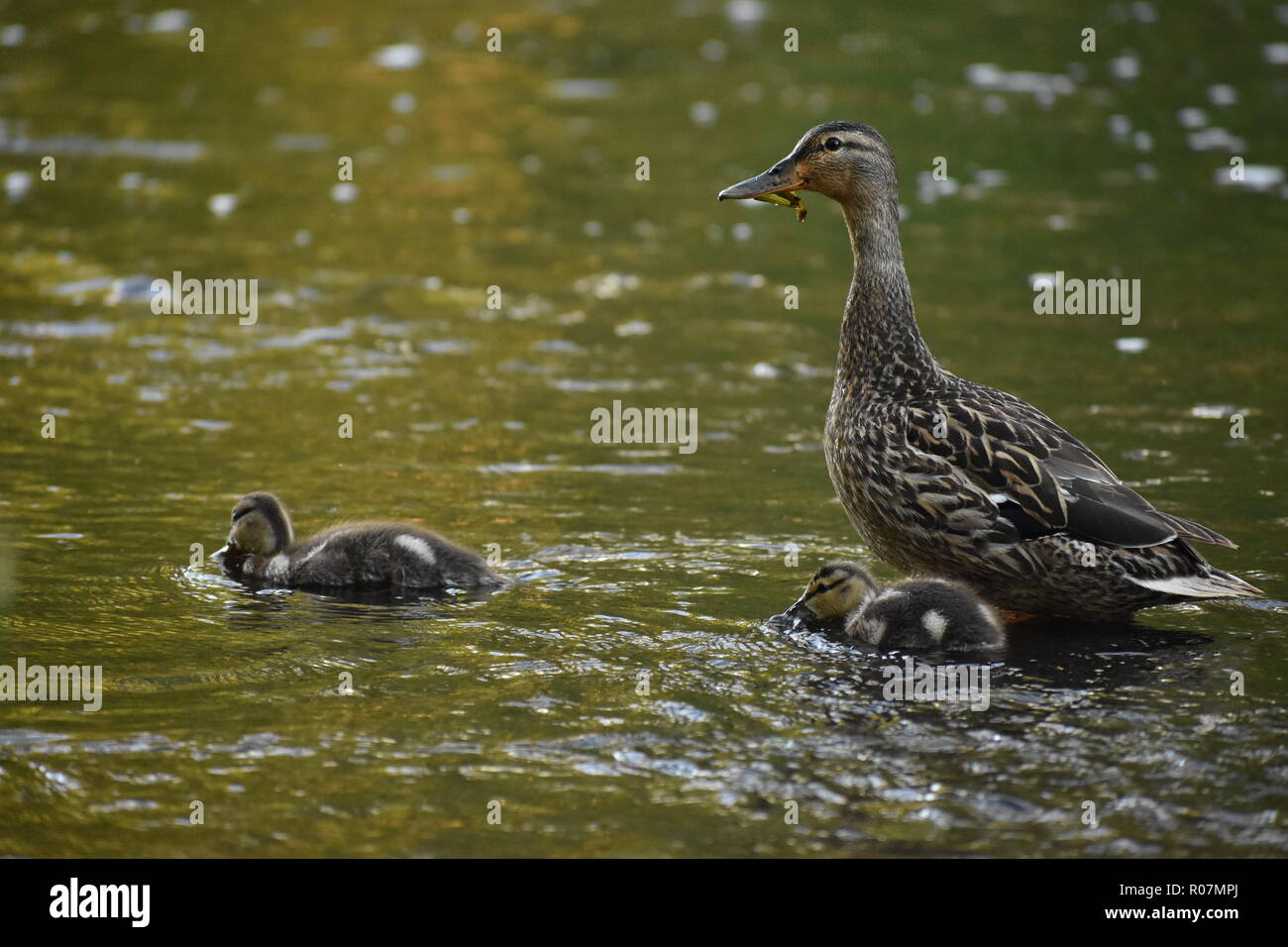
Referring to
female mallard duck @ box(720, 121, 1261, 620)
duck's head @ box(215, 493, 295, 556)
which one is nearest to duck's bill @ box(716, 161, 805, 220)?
female mallard duck @ box(720, 121, 1261, 620)

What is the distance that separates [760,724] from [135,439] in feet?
18.2

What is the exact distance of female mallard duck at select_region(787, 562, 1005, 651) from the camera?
6930 mm

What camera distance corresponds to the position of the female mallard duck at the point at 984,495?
706 centimetres

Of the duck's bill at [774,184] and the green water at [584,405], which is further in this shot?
the duck's bill at [774,184]

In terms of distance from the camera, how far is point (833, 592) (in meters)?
7.19

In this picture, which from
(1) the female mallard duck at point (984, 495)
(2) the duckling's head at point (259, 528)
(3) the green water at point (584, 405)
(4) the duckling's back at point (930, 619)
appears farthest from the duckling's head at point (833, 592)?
(2) the duckling's head at point (259, 528)

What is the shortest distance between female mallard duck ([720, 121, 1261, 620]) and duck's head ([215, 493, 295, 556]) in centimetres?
260

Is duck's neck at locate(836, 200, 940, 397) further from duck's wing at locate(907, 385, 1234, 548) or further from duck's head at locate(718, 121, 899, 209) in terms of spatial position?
duck's wing at locate(907, 385, 1234, 548)

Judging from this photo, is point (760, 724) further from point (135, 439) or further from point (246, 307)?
point (246, 307)

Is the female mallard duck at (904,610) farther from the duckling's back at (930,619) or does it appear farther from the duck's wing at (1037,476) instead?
the duck's wing at (1037,476)

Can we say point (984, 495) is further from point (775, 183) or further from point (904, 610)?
point (775, 183)

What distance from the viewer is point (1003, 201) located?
1598 cm

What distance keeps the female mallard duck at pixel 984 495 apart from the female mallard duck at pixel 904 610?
0.30 meters

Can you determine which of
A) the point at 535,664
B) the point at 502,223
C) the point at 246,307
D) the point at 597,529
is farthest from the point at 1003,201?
the point at 535,664
